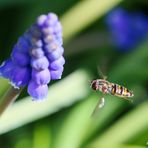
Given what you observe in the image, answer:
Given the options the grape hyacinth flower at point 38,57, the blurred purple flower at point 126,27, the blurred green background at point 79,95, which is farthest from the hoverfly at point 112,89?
the blurred purple flower at point 126,27

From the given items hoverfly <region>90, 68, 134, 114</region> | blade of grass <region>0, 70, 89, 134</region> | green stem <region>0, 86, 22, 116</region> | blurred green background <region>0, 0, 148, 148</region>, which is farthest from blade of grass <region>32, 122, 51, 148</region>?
green stem <region>0, 86, 22, 116</region>

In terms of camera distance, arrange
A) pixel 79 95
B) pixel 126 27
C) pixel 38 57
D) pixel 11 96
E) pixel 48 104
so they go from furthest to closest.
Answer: pixel 126 27, pixel 79 95, pixel 48 104, pixel 11 96, pixel 38 57

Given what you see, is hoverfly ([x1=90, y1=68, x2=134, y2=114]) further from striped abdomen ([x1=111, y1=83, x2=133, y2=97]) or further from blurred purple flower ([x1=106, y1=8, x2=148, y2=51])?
blurred purple flower ([x1=106, y1=8, x2=148, y2=51])

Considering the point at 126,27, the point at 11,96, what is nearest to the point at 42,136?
the point at 11,96

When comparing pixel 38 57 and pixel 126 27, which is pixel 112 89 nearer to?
pixel 38 57

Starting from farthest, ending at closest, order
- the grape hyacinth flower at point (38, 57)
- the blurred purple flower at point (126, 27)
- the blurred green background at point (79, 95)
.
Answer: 1. the blurred purple flower at point (126, 27)
2. the blurred green background at point (79, 95)
3. the grape hyacinth flower at point (38, 57)

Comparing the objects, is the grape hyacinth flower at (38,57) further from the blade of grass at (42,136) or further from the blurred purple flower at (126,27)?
the blurred purple flower at (126,27)

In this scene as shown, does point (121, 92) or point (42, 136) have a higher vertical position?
point (42, 136)
